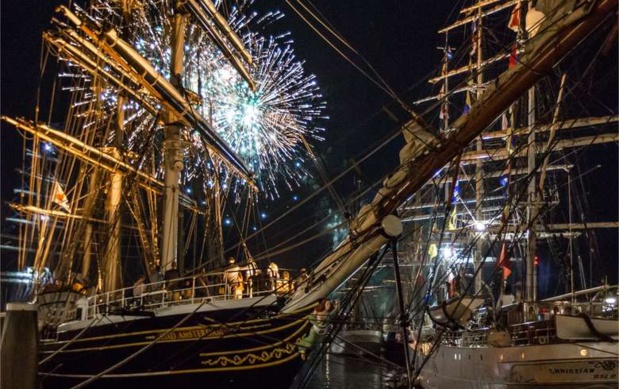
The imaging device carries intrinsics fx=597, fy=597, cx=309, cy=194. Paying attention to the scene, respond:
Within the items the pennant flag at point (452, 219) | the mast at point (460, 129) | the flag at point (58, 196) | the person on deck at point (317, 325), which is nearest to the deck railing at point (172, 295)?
the person on deck at point (317, 325)

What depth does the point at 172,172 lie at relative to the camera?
16750mm

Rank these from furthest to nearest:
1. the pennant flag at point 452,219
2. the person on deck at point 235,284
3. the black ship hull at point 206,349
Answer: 1. the pennant flag at point 452,219
2. the person on deck at point 235,284
3. the black ship hull at point 206,349

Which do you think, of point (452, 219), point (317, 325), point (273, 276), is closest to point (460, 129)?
point (317, 325)

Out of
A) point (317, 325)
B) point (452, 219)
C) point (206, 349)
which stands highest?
point (452, 219)

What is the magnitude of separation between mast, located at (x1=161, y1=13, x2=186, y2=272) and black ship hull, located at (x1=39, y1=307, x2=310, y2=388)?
310 cm

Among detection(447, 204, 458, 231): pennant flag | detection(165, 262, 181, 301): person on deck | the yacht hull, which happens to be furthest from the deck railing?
detection(447, 204, 458, 231): pennant flag

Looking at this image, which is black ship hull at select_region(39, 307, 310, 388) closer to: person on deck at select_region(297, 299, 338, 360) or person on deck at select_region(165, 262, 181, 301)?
person on deck at select_region(297, 299, 338, 360)

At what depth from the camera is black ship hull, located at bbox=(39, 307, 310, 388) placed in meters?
11.2

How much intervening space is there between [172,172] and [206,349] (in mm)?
6551

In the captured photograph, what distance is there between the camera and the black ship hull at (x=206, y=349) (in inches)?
441

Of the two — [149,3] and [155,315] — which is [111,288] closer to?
[155,315]

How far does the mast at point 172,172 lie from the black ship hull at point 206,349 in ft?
10.2

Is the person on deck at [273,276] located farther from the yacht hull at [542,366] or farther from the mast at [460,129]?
the yacht hull at [542,366]

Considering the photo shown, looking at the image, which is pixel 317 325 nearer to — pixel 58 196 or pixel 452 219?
pixel 58 196
